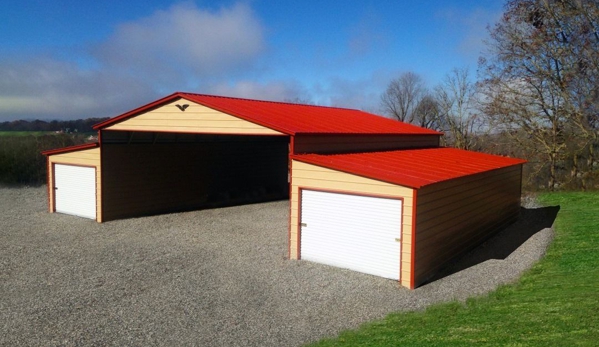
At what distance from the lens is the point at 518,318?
7090 mm

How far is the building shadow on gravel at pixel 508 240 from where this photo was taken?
39.0 feet

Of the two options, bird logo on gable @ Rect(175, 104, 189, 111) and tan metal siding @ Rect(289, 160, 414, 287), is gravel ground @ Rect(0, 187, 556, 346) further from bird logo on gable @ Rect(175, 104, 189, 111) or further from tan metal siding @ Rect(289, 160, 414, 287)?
bird logo on gable @ Rect(175, 104, 189, 111)

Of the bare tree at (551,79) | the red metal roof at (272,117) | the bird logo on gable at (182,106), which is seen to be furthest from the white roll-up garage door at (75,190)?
the bare tree at (551,79)

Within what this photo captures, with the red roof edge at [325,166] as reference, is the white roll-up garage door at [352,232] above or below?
below

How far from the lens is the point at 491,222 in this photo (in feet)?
50.8

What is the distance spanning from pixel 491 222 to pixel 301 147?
6735 mm

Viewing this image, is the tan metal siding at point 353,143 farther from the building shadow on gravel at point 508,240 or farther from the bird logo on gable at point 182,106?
the building shadow on gravel at point 508,240

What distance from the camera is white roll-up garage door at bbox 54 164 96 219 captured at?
17906 mm

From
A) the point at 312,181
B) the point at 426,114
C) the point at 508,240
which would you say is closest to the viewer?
the point at 312,181

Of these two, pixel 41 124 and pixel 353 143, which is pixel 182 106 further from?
pixel 41 124

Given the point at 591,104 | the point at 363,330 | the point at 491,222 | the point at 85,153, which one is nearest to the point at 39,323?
the point at 363,330

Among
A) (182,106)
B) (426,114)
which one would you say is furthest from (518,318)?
(426,114)

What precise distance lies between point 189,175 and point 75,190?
4.48 m

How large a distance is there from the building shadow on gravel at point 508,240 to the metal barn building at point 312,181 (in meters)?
0.25
